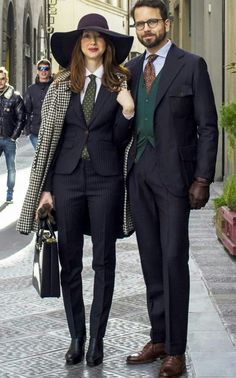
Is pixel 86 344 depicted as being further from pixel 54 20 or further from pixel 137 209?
pixel 54 20

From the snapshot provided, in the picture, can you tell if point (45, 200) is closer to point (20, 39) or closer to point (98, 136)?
point (98, 136)

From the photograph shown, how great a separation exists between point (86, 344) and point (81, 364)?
41cm

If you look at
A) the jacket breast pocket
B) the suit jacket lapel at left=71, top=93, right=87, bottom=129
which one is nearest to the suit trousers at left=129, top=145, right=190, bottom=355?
the jacket breast pocket

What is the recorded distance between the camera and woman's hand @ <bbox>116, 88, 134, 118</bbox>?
5.36 meters

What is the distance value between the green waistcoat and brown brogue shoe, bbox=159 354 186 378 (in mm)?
1136

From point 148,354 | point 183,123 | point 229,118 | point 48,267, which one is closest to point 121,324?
point 148,354

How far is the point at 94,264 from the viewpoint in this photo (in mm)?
5684

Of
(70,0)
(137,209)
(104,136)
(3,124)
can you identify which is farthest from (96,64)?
(70,0)

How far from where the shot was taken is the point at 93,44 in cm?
548

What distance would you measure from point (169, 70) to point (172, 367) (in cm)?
164

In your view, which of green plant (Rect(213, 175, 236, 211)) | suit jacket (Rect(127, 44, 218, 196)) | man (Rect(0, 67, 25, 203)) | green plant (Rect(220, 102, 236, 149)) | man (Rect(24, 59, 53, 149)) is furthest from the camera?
man (Rect(24, 59, 53, 149))

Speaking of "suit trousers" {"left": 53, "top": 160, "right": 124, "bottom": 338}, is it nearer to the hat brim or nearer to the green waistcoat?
the green waistcoat

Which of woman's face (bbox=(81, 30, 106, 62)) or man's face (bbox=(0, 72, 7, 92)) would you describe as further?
man's face (bbox=(0, 72, 7, 92))

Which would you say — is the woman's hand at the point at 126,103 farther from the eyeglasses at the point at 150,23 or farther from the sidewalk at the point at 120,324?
the sidewalk at the point at 120,324
